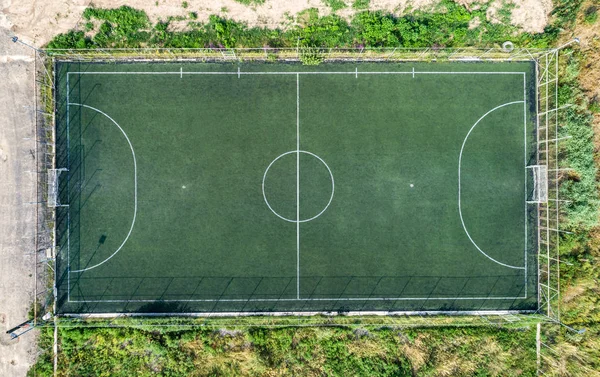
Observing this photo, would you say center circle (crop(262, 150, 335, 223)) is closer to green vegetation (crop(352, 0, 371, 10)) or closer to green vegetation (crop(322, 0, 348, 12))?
green vegetation (crop(322, 0, 348, 12))

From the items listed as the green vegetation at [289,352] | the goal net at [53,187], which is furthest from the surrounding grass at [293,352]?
the goal net at [53,187]

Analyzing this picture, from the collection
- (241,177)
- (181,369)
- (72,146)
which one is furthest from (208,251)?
(72,146)

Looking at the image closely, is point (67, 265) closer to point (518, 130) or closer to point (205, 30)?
point (205, 30)

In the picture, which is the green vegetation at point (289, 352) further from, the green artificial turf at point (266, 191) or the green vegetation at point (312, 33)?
the green vegetation at point (312, 33)

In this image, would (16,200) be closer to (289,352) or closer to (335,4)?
(289,352)

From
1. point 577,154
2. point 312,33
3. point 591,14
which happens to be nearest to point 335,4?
point 312,33

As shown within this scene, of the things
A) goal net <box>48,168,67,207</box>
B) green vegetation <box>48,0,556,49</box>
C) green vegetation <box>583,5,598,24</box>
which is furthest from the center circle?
green vegetation <box>583,5,598,24</box>
